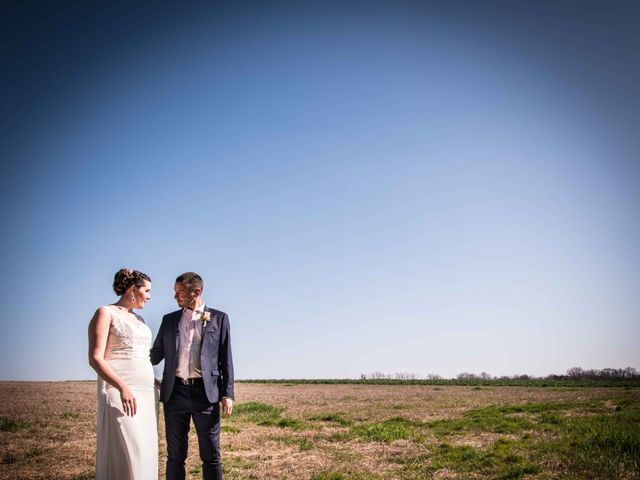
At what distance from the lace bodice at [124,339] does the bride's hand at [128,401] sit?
1.37ft

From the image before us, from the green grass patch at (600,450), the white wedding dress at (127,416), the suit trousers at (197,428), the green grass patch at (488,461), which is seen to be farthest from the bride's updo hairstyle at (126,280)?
the green grass patch at (600,450)

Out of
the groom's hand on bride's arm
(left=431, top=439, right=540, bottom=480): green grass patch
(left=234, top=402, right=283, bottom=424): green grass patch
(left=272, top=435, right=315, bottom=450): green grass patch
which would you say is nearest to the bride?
the groom's hand on bride's arm

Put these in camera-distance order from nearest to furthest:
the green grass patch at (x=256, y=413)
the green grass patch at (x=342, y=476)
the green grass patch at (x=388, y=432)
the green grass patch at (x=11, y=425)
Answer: the green grass patch at (x=342, y=476) → the green grass patch at (x=388, y=432) → the green grass patch at (x=11, y=425) → the green grass patch at (x=256, y=413)

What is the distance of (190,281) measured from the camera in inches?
195

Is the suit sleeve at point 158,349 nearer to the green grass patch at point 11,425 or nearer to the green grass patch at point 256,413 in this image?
the green grass patch at point 11,425

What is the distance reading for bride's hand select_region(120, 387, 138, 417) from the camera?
4.23m

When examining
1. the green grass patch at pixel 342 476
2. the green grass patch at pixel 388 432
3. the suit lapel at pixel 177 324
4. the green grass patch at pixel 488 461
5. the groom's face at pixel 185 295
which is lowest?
the green grass patch at pixel 388 432

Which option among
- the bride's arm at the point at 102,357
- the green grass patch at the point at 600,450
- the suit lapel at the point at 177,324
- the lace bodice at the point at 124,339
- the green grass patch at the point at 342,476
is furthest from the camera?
the green grass patch at the point at 342,476

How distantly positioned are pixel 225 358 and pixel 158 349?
29.7 inches

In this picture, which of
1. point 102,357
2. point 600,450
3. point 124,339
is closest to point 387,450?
point 600,450

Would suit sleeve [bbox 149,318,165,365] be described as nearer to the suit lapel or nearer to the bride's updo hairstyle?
the suit lapel

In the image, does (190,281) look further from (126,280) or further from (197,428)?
(197,428)

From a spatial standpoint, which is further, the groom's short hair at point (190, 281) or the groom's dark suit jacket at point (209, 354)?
the groom's short hair at point (190, 281)

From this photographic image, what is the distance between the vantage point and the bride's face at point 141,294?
15.7ft
